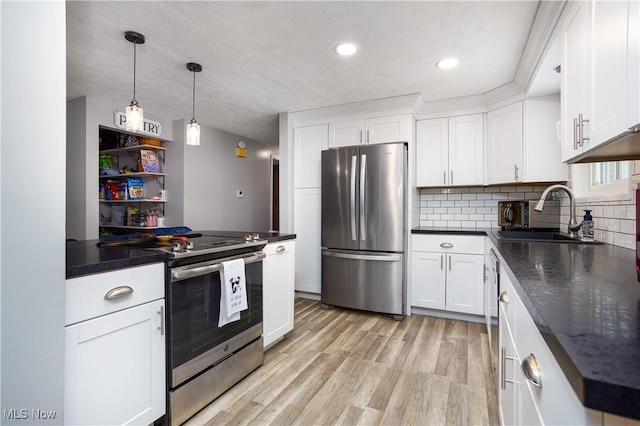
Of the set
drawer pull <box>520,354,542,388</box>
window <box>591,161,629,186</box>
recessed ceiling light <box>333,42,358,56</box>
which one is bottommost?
drawer pull <box>520,354,542,388</box>

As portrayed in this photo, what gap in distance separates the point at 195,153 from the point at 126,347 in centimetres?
345

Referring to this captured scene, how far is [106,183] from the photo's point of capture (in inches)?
173

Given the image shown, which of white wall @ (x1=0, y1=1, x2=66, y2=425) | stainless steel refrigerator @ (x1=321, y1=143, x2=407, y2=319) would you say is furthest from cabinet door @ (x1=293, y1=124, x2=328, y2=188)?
white wall @ (x1=0, y1=1, x2=66, y2=425)

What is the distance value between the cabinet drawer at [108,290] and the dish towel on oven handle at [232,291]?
0.35m

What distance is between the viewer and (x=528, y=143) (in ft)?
9.66

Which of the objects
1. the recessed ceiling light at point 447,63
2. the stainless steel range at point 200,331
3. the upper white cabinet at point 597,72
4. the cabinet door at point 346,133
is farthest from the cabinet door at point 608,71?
the cabinet door at point 346,133

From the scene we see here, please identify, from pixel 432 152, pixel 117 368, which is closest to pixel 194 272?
pixel 117 368

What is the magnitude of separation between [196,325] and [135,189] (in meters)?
3.31

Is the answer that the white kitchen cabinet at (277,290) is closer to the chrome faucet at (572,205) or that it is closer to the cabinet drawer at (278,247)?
the cabinet drawer at (278,247)

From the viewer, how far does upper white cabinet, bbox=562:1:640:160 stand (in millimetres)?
925

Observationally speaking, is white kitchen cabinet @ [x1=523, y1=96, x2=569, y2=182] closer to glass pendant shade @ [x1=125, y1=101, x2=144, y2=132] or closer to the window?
the window

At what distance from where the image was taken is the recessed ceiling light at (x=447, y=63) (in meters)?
2.49

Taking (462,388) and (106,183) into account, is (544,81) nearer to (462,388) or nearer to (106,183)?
(462,388)

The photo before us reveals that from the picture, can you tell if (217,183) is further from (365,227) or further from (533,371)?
(533,371)
